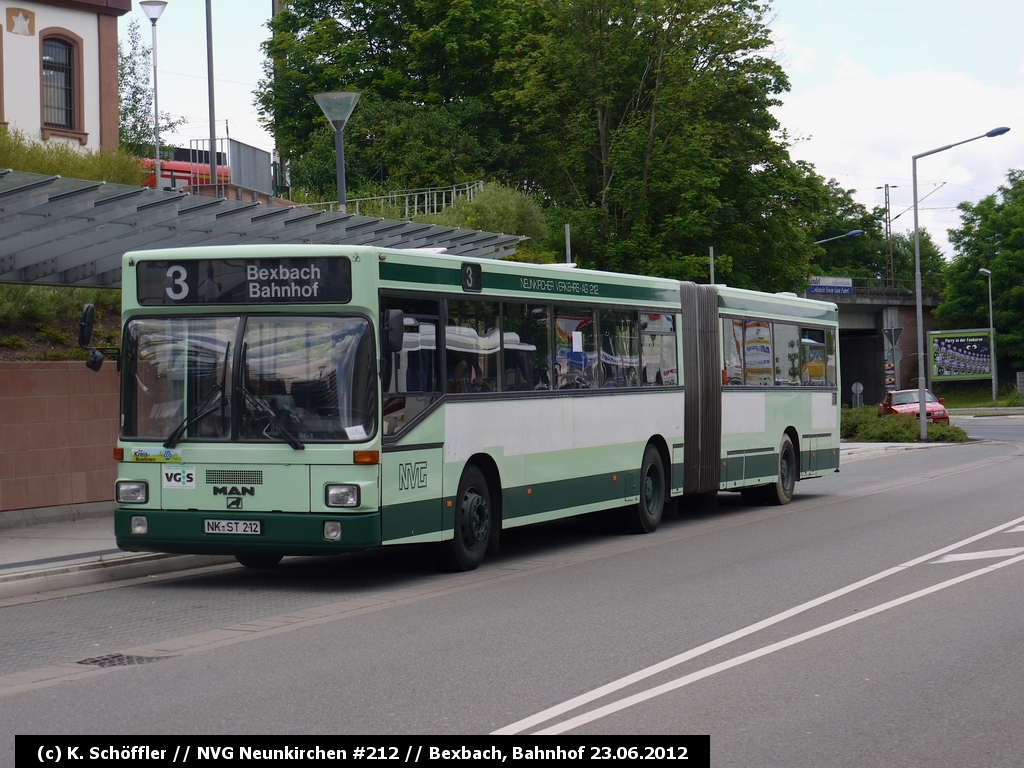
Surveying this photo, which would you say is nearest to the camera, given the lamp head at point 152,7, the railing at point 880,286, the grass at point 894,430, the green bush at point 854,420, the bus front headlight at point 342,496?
the bus front headlight at point 342,496

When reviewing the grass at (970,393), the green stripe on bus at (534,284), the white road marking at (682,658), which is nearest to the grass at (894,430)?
the green stripe on bus at (534,284)

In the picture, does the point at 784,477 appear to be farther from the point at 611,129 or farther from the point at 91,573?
the point at 611,129

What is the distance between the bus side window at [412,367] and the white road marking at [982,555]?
5.06 meters

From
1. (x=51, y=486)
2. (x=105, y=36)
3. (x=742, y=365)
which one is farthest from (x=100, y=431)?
(x=105, y=36)

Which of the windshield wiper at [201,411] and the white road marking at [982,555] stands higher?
the windshield wiper at [201,411]

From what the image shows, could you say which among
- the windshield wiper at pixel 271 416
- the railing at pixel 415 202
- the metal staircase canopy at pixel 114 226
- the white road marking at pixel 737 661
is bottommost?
the white road marking at pixel 737 661

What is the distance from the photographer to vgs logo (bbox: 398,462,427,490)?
468 inches

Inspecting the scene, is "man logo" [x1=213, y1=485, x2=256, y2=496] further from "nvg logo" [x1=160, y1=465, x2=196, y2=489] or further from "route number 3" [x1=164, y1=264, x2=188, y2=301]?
"route number 3" [x1=164, y1=264, x2=188, y2=301]

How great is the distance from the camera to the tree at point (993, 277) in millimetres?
88812

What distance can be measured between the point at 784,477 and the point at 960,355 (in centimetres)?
6765

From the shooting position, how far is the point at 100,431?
1775 cm

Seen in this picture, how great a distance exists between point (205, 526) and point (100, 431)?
6.54 metres

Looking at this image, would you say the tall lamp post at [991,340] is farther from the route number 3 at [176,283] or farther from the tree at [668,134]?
the route number 3 at [176,283]

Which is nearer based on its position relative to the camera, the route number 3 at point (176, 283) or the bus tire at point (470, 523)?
the route number 3 at point (176, 283)
